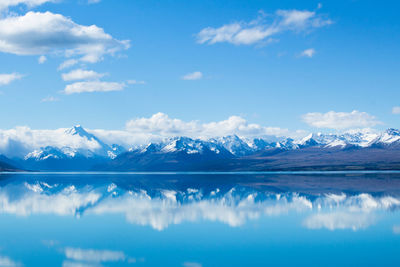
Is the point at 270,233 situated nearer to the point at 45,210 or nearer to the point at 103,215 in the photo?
the point at 103,215

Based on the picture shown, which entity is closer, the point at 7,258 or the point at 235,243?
the point at 7,258

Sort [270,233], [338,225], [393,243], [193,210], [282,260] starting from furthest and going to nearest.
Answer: [193,210] → [338,225] → [270,233] → [393,243] → [282,260]

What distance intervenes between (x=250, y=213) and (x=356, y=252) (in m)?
19.1

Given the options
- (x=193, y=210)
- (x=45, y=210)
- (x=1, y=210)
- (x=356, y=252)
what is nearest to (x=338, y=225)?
(x=356, y=252)

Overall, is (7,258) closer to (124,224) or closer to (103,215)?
(124,224)

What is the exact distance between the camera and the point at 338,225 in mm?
36594

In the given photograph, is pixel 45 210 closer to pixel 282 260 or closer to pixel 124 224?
pixel 124 224

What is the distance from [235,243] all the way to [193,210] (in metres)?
18.6

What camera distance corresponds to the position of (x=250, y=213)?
45062 mm

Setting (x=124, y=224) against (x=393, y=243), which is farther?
(x=124, y=224)

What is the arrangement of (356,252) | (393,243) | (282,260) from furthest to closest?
(393,243) → (356,252) → (282,260)

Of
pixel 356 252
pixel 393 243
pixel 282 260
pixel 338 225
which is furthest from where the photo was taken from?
pixel 338 225

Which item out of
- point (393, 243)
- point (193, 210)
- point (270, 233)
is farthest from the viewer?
point (193, 210)

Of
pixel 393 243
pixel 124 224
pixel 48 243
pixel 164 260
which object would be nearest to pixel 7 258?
pixel 48 243
